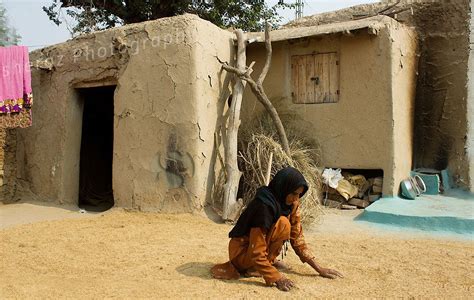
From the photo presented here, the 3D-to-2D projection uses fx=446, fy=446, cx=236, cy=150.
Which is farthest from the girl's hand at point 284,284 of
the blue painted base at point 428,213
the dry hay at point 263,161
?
the blue painted base at point 428,213

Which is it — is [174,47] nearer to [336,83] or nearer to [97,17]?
[336,83]

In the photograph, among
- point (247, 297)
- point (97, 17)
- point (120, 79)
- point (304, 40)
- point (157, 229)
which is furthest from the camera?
point (97, 17)

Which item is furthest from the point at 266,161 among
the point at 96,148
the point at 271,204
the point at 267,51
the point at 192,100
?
the point at 96,148

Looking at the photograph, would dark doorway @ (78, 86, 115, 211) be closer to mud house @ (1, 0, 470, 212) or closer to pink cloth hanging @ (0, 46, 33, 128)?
mud house @ (1, 0, 470, 212)

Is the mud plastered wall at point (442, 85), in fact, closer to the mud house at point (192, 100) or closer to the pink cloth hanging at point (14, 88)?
the mud house at point (192, 100)

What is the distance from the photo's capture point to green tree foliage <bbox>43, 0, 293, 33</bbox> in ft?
43.4

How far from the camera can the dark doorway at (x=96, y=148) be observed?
8.81 metres

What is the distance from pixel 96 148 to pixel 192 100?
4.25 meters

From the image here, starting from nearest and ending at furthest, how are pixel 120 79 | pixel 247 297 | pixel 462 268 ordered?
1. pixel 247 297
2. pixel 462 268
3. pixel 120 79

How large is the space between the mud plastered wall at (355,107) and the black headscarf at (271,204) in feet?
11.6

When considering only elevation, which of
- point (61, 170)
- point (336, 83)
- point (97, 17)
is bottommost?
point (61, 170)

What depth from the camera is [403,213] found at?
553 cm

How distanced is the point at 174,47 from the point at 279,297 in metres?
4.04

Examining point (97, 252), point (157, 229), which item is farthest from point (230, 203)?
point (97, 252)
